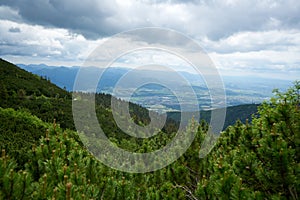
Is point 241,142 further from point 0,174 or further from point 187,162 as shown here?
point 0,174

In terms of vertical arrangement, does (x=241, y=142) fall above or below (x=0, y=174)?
above

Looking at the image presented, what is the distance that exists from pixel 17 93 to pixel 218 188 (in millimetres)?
51239

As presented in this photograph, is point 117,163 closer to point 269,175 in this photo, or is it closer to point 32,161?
point 32,161

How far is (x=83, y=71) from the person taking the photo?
333 inches

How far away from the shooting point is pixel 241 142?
4.43 m

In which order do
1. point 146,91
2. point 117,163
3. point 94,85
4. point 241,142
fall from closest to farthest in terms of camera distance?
point 241,142 → point 117,163 → point 94,85 → point 146,91

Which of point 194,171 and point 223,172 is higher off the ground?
point 223,172

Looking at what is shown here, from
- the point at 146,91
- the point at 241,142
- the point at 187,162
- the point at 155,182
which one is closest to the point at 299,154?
the point at 241,142

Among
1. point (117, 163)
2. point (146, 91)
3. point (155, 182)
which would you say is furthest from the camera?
point (146, 91)

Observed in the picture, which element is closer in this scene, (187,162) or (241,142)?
(241,142)

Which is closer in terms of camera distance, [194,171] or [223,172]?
[223,172]

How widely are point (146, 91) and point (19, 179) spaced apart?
270 ft

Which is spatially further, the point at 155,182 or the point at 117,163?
the point at 117,163

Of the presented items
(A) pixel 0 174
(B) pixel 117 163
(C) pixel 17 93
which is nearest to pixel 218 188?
(A) pixel 0 174
